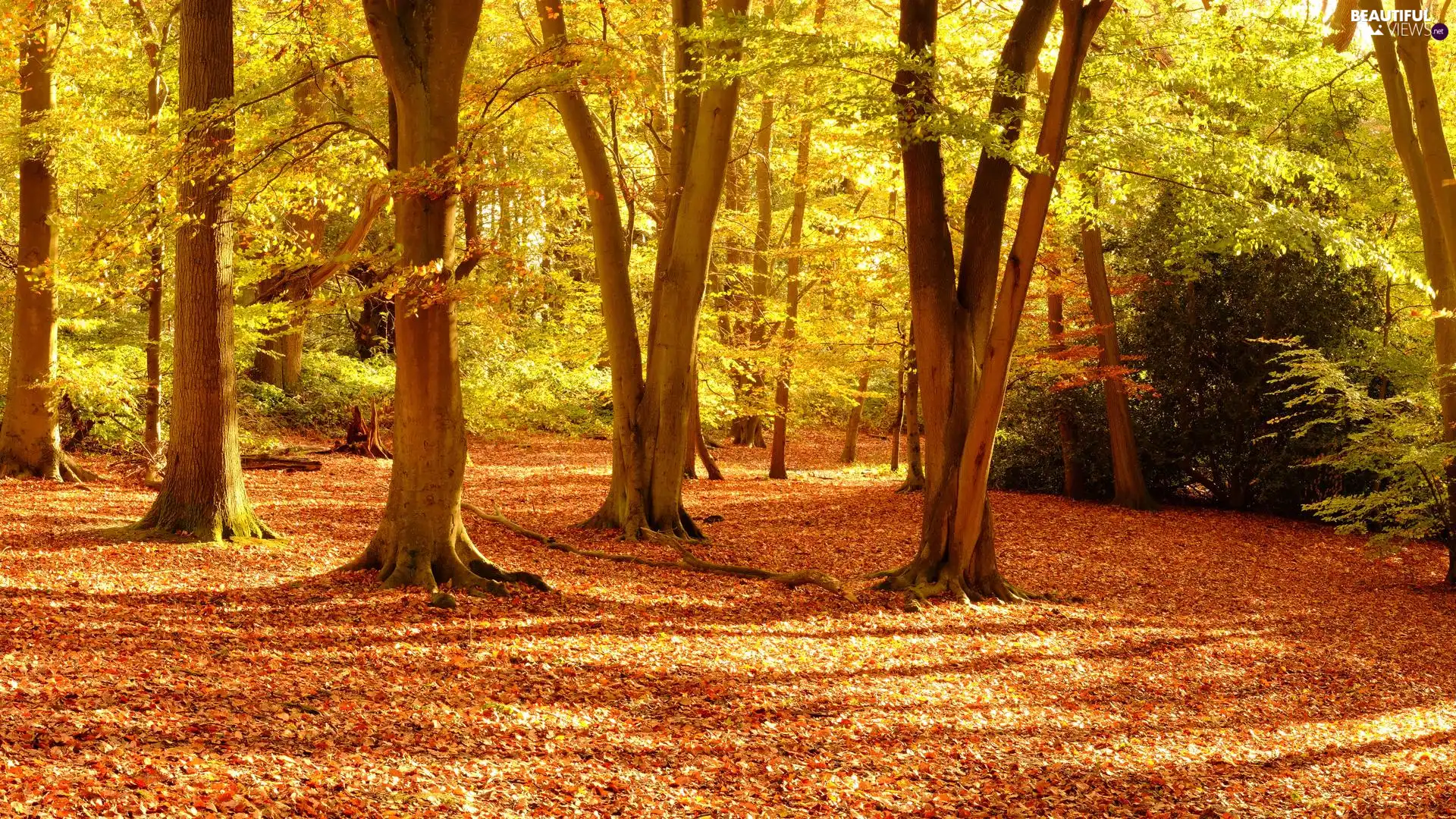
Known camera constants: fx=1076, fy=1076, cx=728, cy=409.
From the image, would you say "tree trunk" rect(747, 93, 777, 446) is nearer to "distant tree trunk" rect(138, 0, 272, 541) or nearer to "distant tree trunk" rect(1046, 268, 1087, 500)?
"distant tree trunk" rect(1046, 268, 1087, 500)

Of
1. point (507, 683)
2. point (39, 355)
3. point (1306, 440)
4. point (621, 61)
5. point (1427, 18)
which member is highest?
point (1427, 18)

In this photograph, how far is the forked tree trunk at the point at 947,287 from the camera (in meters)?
8.76

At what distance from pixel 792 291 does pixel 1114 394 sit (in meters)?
5.55

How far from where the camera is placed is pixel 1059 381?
15172mm

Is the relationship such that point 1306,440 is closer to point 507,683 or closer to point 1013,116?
point 1013,116

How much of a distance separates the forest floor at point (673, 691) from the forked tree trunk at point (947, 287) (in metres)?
0.62

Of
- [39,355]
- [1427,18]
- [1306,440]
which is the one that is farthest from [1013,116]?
[39,355]

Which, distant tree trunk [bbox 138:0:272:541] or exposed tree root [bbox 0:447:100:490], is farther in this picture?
exposed tree root [bbox 0:447:100:490]

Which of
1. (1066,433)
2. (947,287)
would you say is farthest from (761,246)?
(947,287)

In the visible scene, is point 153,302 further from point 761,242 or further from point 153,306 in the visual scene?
point 761,242

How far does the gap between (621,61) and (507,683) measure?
524 centimetres

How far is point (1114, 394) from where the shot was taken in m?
15.4

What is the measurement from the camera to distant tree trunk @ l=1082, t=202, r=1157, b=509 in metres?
15.3

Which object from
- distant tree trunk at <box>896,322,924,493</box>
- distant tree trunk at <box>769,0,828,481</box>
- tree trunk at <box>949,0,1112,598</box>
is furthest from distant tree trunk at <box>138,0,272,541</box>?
distant tree trunk at <box>896,322,924,493</box>
